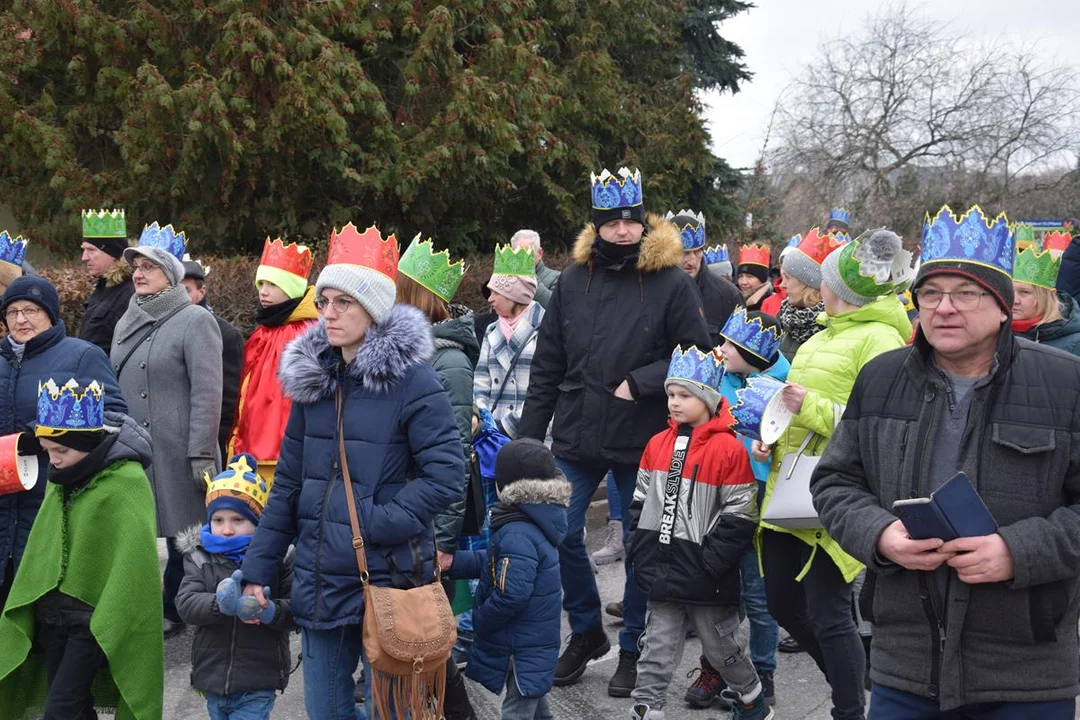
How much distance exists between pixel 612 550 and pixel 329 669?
4.16 m

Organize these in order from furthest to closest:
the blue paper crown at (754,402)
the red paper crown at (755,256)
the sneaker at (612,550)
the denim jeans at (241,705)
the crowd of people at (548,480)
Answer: the red paper crown at (755,256) → the sneaker at (612,550) → the blue paper crown at (754,402) → the denim jeans at (241,705) → the crowd of people at (548,480)

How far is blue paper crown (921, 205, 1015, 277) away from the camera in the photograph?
3.13 metres

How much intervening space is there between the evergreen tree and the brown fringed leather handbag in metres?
8.43

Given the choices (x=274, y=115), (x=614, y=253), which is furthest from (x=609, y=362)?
(x=274, y=115)

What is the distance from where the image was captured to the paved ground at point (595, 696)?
5520 millimetres

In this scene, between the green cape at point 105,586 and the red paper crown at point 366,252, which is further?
the green cape at point 105,586

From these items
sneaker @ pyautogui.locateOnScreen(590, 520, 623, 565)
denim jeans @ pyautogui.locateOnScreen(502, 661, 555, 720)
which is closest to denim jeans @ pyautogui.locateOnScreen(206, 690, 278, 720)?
denim jeans @ pyautogui.locateOnScreen(502, 661, 555, 720)

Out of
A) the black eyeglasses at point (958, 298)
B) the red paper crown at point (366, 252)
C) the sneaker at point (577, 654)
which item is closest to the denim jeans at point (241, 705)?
the red paper crown at point (366, 252)

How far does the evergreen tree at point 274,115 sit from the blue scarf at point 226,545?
25.0ft

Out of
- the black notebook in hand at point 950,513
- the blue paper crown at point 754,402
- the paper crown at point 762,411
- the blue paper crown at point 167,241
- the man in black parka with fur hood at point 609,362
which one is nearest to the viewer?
the black notebook in hand at point 950,513

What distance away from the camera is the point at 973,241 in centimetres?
313

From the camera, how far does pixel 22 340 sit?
17.7 ft

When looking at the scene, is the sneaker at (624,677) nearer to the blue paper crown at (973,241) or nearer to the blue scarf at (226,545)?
the blue scarf at (226,545)

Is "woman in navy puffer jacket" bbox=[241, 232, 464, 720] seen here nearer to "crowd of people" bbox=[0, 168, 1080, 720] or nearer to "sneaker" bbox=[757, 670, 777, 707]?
"crowd of people" bbox=[0, 168, 1080, 720]
